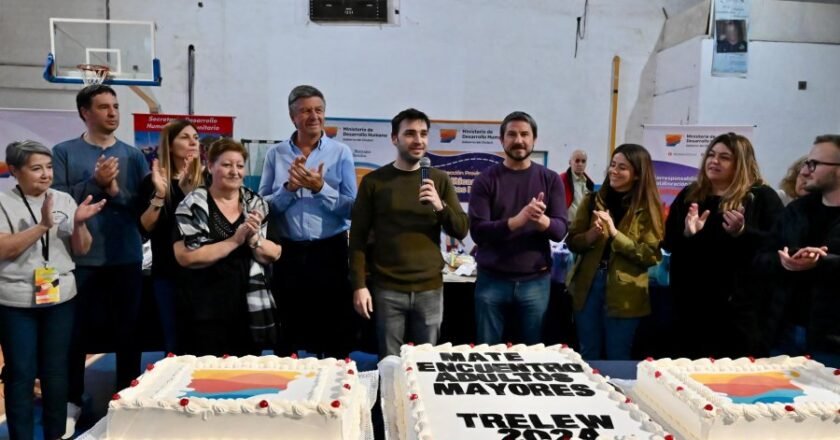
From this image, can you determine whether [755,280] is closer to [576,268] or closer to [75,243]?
[576,268]

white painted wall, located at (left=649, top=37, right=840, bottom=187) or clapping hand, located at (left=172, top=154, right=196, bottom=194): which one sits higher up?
white painted wall, located at (left=649, top=37, right=840, bottom=187)

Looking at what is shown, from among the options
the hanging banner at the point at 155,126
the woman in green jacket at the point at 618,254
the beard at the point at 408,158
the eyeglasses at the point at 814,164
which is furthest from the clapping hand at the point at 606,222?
the hanging banner at the point at 155,126

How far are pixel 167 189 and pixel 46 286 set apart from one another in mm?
615

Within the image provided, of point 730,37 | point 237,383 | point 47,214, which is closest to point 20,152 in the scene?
point 47,214

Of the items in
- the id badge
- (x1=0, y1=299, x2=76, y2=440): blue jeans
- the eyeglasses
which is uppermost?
the eyeglasses

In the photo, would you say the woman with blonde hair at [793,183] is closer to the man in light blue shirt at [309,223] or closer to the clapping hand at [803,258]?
the clapping hand at [803,258]

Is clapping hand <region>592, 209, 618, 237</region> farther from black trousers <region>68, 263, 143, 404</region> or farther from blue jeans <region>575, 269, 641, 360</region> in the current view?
black trousers <region>68, 263, 143, 404</region>

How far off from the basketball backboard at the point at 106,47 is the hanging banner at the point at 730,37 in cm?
651

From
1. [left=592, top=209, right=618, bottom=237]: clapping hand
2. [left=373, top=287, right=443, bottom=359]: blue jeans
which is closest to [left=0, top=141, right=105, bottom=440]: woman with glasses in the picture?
[left=373, top=287, right=443, bottom=359]: blue jeans

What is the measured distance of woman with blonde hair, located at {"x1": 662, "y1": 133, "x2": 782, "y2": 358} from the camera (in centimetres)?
234

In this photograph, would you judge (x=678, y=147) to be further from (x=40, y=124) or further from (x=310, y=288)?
(x=40, y=124)

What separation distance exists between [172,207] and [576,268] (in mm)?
1979

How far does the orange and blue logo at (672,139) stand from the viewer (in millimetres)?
5820

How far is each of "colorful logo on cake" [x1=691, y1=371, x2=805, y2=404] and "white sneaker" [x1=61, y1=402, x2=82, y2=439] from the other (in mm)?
2623
